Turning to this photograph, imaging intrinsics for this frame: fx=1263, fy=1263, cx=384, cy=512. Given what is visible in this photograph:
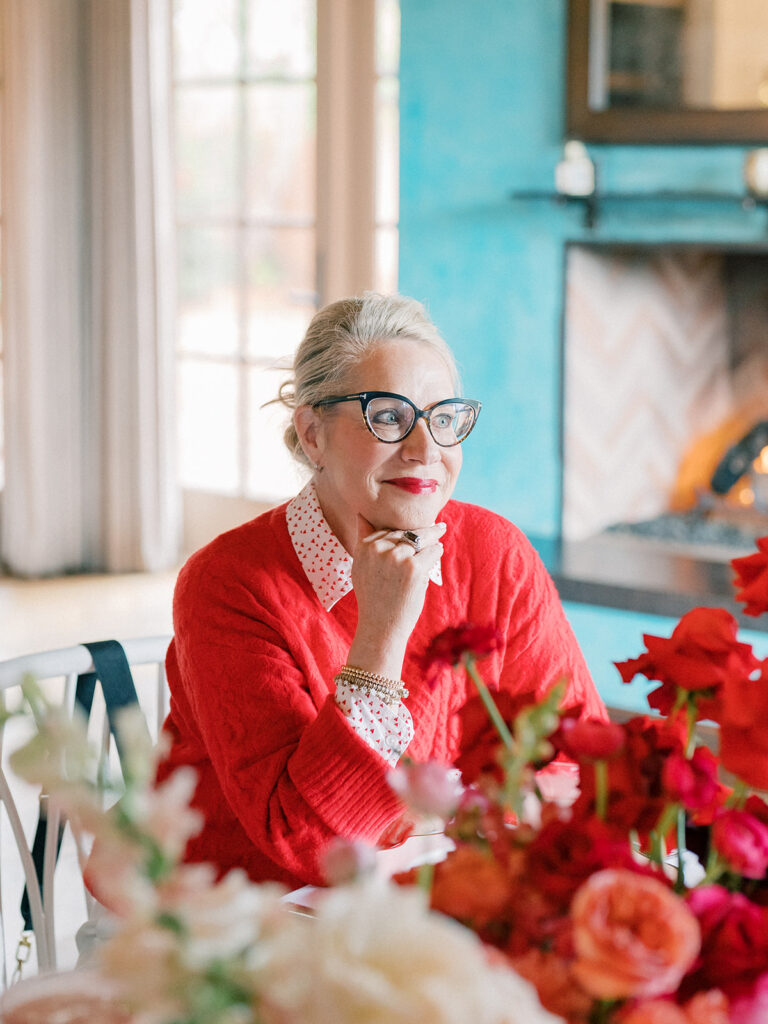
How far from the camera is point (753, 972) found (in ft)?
1.91

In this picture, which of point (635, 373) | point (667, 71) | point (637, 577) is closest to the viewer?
point (667, 71)

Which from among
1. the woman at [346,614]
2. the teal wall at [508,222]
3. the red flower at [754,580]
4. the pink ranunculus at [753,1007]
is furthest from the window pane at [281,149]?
the pink ranunculus at [753,1007]

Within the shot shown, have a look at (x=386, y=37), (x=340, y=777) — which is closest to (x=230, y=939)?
(x=340, y=777)

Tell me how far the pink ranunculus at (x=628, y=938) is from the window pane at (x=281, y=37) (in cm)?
403

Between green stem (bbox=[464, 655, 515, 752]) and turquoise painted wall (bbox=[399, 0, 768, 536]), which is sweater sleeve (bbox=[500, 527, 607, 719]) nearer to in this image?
green stem (bbox=[464, 655, 515, 752])

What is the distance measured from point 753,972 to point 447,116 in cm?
268

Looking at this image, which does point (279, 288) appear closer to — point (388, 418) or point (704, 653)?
point (388, 418)

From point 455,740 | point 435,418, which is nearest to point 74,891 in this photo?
point 455,740

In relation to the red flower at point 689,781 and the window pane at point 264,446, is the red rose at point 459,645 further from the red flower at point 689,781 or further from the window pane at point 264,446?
the window pane at point 264,446

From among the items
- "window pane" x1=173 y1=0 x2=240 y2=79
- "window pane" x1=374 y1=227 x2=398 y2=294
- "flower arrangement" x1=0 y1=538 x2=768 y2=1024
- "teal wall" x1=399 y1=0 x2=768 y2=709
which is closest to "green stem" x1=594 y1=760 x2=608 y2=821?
"flower arrangement" x1=0 y1=538 x2=768 y2=1024

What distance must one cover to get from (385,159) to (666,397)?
140 cm

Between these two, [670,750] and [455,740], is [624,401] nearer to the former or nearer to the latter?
[455,740]

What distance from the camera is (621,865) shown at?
23.3 inches

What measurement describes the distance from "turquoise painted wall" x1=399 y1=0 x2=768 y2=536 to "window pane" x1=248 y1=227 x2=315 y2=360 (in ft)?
4.24
